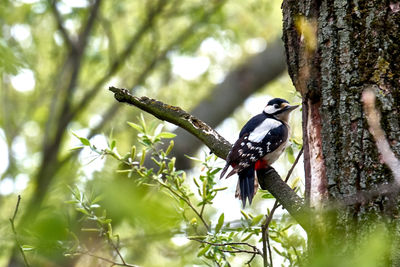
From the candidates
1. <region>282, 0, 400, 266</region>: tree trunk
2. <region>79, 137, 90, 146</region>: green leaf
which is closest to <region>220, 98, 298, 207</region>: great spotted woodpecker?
<region>79, 137, 90, 146</region>: green leaf

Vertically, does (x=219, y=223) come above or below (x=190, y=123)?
below

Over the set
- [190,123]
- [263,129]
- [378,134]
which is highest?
[263,129]

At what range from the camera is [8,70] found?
1.95 meters

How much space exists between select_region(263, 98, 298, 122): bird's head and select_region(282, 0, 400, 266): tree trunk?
225 cm

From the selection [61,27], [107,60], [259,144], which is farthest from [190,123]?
[107,60]

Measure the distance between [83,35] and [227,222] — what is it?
4.90 meters

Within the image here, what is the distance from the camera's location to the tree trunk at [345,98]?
1816mm

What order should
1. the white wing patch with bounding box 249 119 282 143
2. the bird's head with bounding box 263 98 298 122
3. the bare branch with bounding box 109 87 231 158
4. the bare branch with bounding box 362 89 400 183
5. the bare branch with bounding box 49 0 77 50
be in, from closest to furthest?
the bare branch with bounding box 362 89 400 183, the bare branch with bounding box 109 87 231 158, the white wing patch with bounding box 249 119 282 143, the bird's head with bounding box 263 98 298 122, the bare branch with bounding box 49 0 77 50

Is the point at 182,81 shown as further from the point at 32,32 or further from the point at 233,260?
the point at 233,260

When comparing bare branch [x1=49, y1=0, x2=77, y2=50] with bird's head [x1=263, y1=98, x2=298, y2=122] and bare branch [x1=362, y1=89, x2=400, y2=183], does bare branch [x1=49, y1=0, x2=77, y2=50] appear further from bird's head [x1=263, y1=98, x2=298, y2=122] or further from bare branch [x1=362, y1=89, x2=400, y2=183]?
A: bare branch [x1=362, y1=89, x2=400, y2=183]

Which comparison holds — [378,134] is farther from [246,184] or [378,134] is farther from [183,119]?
[246,184]

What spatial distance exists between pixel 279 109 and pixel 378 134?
8.62ft

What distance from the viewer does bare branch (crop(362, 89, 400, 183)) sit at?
1.78 meters

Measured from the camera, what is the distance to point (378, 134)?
1868mm
